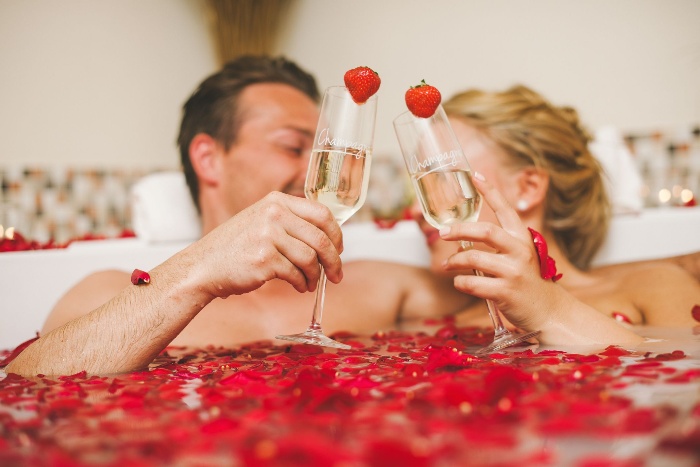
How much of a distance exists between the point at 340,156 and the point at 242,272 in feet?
0.91

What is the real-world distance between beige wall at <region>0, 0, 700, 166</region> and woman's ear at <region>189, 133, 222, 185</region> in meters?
1.49

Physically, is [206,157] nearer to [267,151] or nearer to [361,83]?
[267,151]

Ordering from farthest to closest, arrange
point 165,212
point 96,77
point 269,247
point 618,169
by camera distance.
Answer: point 96,77
point 618,169
point 165,212
point 269,247

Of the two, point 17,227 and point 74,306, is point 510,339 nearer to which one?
point 74,306

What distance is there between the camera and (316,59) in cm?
384

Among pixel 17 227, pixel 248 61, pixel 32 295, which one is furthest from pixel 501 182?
pixel 17 227

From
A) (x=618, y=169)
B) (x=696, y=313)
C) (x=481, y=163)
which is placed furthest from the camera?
(x=618, y=169)

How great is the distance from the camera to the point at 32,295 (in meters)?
1.84

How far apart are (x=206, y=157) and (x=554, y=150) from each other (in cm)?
111

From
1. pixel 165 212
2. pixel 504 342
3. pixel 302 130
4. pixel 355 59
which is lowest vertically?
pixel 504 342

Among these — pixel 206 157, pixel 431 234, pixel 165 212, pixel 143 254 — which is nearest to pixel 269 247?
Result: pixel 431 234

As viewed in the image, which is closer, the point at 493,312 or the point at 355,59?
the point at 493,312

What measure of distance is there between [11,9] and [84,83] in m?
0.47

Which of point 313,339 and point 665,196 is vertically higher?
point 665,196
